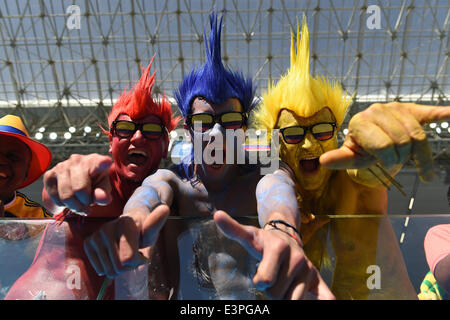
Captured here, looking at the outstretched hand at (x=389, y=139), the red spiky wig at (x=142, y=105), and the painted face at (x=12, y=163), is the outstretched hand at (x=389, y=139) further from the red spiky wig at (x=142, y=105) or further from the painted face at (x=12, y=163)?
the painted face at (x=12, y=163)

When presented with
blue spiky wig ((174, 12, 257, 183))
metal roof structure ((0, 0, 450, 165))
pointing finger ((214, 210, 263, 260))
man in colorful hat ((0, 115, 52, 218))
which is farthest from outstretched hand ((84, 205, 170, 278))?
metal roof structure ((0, 0, 450, 165))

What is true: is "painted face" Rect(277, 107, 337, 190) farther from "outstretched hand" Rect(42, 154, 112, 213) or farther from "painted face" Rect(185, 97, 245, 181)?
"outstretched hand" Rect(42, 154, 112, 213)

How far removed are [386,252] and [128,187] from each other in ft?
4.06

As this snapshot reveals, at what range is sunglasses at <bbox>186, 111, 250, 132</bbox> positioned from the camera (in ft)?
4.91

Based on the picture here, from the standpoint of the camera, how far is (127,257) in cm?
93

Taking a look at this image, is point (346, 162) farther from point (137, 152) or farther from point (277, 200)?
point (137, 152)

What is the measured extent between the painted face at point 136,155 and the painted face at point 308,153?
2.17 ft

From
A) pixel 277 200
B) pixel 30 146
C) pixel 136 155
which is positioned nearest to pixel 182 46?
pixel 30 146

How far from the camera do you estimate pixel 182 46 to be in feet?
31.1

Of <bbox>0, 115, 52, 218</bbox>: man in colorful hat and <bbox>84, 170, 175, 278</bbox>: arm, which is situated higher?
<bbox>84, 170, 175, 278</bbox>: arm

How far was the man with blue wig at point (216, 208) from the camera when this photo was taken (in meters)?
0.87

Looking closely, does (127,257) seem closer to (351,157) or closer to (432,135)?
(351,157)

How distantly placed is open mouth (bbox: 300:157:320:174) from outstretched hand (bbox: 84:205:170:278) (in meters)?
0.92
